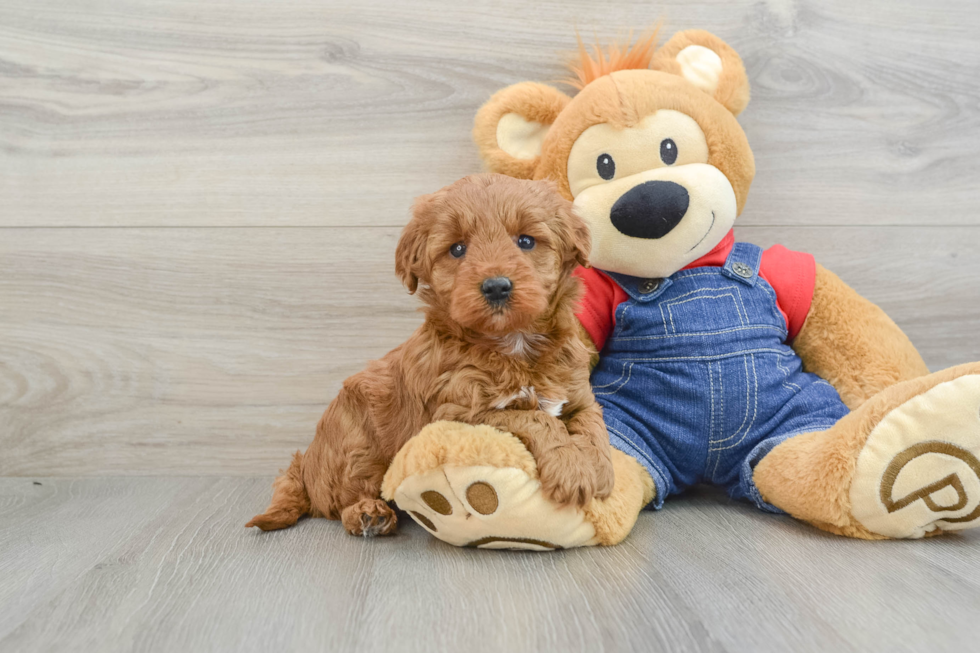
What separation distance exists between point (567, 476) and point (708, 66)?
2.75 ft

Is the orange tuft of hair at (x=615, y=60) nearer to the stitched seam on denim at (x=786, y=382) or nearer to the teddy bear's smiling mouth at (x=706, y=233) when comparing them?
the teddy bear's smiling mouth at (x=706, y=233)

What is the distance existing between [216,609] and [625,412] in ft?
2.34

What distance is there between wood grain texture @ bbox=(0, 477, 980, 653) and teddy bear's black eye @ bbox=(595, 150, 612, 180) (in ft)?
1.97

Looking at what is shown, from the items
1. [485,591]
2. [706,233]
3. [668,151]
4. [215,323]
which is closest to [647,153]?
[668,151]

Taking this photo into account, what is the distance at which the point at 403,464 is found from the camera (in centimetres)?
93

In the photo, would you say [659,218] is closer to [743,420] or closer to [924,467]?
[743,420]

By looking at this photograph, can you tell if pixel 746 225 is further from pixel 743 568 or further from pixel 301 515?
pixel 301 515

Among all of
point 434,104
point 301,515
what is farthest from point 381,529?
point 434,104

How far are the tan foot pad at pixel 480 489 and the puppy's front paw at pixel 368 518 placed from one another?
5.9 inches

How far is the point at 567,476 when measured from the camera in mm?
895

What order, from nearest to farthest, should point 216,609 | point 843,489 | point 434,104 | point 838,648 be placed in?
point 838,648 → point 216,609 → point 843,489 → point 434,104

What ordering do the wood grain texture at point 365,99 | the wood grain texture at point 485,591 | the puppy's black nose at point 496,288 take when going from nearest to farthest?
the wood grain texture at point 485,591, the puppy's black nose at point 496,288, the wood grain texture at point 365,99

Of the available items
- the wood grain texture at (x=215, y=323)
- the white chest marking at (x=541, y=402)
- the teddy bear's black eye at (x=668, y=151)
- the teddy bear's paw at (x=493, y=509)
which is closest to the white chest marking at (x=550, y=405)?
the white chest marking at (x=541, y=402)

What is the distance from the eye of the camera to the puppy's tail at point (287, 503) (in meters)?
1.13
